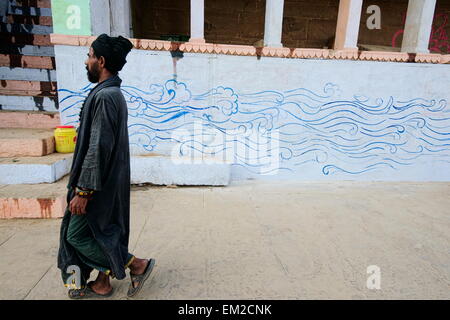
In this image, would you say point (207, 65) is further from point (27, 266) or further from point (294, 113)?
point (27, 266)

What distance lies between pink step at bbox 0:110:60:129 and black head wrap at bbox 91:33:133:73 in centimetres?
A: 388

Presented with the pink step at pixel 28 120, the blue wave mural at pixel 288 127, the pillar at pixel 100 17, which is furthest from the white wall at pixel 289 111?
the pink step at pixel 28 120

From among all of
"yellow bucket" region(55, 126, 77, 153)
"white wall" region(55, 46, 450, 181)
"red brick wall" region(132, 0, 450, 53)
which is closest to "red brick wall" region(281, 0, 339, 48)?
"red brick wall" region(132, 0, 450, 53)

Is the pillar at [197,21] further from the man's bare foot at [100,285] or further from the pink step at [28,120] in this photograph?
the man's bare foot at [100,285]

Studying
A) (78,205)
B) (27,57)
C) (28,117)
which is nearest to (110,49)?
(78,205)

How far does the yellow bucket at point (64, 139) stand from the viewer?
4344 mm

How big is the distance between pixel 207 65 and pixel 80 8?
2.13 meters

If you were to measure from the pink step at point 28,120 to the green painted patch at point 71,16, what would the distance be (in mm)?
1503

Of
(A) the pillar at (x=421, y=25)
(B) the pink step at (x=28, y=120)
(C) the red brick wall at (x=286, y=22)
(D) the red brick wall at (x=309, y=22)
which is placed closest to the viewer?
(B) the pink step at (x=28, y=120)

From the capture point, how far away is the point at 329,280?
246 centimetres

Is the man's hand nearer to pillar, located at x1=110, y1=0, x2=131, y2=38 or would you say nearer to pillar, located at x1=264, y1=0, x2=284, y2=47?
pillar, located at x1=110, y1=0, x2=131, y2=38

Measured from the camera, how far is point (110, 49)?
6.16 feet

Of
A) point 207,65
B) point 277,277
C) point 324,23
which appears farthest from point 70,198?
point 324,23

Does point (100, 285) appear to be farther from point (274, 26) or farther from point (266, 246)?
point (274, 26)
